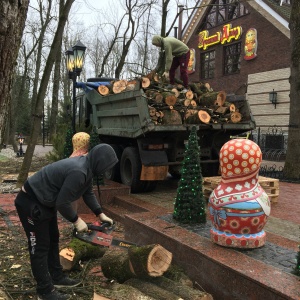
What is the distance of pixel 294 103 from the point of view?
10008 millimetres

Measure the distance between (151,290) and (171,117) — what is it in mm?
4300

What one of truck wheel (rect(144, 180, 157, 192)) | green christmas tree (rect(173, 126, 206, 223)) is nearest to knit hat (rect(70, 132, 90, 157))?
truck wheel (rect(144, 180, 157, 192))

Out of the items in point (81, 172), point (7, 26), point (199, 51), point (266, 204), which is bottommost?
point (266, 204)

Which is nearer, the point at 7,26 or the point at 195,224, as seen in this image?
the point at 7,26

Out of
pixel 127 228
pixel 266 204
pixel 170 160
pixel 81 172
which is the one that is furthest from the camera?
pixel 170 160

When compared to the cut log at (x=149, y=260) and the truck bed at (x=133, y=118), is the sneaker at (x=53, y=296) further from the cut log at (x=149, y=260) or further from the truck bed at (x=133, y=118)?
the truck bed at (x=133, y=118)

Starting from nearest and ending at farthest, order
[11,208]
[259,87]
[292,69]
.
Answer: [11,208] < [292,69] < [259,87]

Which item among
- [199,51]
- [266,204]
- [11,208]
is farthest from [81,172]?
[199,51]

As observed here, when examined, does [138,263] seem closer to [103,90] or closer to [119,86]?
[119,86]

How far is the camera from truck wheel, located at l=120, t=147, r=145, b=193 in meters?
7.29

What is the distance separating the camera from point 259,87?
66.2 ft

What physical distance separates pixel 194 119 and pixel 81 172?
14.1 feet

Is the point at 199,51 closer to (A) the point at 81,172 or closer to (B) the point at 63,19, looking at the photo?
(B) the point at 63,19

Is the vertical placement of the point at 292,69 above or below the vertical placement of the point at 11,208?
above
